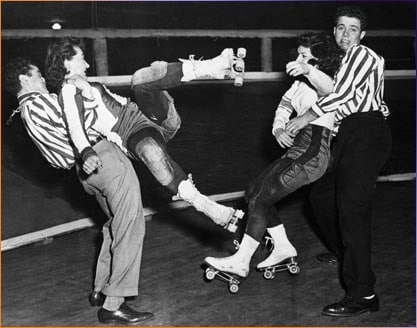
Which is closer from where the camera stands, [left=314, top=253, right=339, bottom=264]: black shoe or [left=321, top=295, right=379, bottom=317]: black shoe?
[left=321, top=295, right=379, bottom=317]: black shoe

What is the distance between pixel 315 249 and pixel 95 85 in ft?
7.59

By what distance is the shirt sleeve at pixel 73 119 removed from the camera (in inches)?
158

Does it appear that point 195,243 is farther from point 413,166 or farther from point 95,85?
point 413,166

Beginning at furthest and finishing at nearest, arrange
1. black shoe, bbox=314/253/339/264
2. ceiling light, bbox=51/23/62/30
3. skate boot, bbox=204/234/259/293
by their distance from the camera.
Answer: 1. ceiling light, bbox=51/23/62/30
2. black shoe, bbox=314/253/339/264
3. skate boot, bbox=204/234/259/293

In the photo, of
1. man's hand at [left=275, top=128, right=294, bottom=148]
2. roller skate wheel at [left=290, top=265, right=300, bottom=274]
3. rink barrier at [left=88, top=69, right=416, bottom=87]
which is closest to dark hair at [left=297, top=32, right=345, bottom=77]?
man's hand at [left=275, top=128, right=294, bottom=148]

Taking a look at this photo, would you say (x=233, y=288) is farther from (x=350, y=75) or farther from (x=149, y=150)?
(x=350, y=75)

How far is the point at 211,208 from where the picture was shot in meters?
4.44

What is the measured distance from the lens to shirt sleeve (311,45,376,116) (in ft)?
13.8

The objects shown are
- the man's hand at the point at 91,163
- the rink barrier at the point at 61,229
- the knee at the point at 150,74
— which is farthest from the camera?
the rink barrier at the point at 61,229

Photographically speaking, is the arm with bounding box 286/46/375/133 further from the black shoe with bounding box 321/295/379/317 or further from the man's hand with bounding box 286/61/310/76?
the black shoe with bounding box 321/295/379/317

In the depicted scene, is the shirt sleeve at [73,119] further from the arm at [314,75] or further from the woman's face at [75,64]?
the arm at [314,75]

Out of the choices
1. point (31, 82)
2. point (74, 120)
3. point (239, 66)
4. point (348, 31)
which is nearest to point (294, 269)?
point (239, 66)

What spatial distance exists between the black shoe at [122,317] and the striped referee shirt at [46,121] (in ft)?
3.19

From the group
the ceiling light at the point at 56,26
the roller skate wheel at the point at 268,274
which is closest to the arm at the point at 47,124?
the roller skate wheel at the point at 268,274
